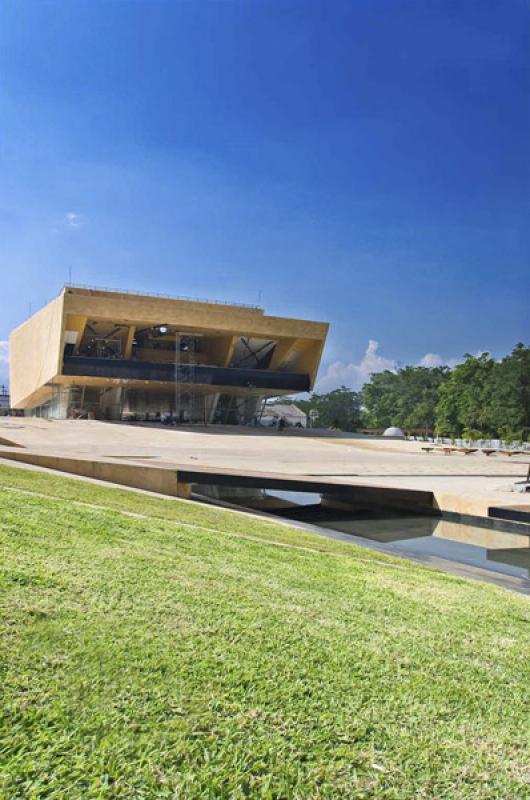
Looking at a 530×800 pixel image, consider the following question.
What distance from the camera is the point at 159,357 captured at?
5894cm

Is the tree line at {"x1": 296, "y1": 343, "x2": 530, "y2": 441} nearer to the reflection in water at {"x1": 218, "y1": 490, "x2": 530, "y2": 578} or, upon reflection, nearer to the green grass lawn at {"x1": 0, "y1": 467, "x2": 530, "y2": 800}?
the reflection in water at {"x1": 218, "y1": 490, "x2": 530, "y2": 578}

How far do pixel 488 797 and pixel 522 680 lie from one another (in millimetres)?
1401

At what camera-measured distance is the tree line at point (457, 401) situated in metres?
60.5

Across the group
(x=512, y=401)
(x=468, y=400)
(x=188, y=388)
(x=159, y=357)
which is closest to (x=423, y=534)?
(x=188, y=388)

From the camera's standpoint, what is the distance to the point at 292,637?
336 cm

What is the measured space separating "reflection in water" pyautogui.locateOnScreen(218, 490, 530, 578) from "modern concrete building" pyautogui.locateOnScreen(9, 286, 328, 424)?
34542mm

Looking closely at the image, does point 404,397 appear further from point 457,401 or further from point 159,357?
point 159,357

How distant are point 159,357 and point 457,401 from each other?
36.0 meters

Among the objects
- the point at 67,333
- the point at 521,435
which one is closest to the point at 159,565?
the point at 67,333

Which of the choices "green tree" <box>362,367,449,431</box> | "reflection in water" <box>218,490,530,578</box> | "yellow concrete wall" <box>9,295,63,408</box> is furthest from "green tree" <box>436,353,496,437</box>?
"reflection in water" <box>218,490,530,578</box>

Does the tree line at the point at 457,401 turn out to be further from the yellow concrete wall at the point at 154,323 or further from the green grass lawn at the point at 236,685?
the green grass lawn at the point at 236,685

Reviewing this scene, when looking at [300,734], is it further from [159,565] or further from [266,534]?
[266,534]

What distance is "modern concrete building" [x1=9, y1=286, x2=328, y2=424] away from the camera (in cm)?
4803

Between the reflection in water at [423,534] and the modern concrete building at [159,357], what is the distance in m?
34.5
